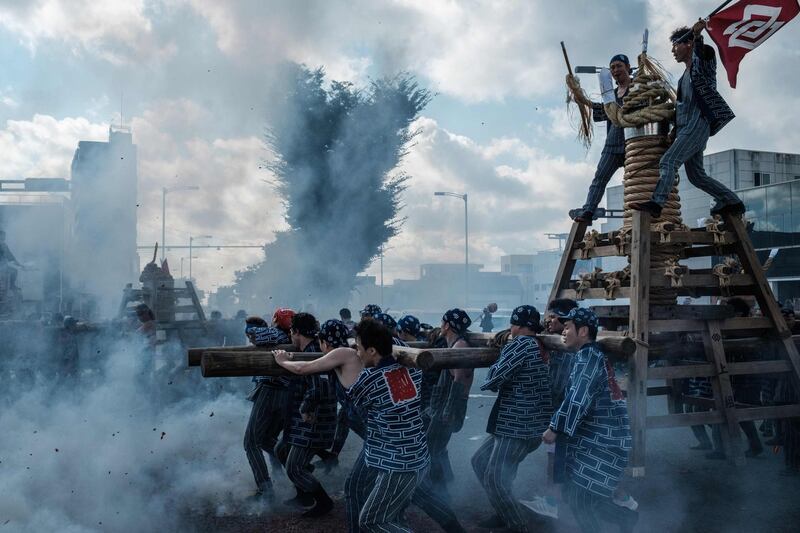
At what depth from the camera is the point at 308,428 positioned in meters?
6.69

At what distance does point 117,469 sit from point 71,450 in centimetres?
92

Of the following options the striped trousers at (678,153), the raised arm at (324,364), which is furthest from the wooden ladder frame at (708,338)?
the raised arm at (324,364)

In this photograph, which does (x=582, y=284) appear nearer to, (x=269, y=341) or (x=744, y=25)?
(x=744, y=25)

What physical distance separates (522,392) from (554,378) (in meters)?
0.90

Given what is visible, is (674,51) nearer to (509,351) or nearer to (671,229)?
(671,229)

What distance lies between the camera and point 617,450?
4965 millimetres

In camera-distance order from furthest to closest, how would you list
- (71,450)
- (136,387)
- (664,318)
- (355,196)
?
A: (355,196)
(136,387)
(71,450)
(664,318)

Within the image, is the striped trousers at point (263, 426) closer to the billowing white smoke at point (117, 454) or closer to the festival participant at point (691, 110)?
the billowing white smoke at point (117, 454)

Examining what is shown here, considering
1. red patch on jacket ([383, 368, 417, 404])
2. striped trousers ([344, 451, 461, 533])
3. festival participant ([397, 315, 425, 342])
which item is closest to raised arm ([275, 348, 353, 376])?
red patch on jacket ([383, 368, 417, 404])

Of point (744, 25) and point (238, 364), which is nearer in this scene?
Result: point (238, 364)

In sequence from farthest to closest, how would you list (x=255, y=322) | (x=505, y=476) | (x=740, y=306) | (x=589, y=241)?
(x=255, y=322)
(x=740, y=306)
(x=589, y=241)
(x=505, y=476)

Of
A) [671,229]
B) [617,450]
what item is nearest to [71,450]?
[617,450]

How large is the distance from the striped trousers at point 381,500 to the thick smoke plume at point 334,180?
22.5 m

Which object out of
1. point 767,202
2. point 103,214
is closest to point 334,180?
point 103,214
